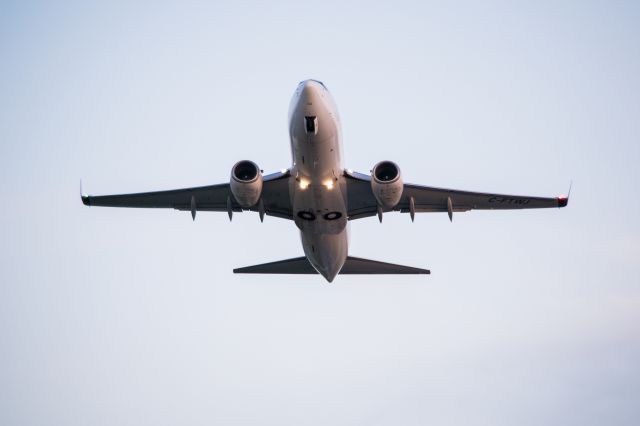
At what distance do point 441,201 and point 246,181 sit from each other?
8056mm

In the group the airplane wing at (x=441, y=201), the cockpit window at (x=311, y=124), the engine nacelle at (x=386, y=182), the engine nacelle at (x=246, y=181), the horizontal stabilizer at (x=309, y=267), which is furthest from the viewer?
the horizontal stabilizer at (x=309, y=267)

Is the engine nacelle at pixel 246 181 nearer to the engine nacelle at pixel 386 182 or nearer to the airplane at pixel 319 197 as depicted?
the airplane at pixel 319 197

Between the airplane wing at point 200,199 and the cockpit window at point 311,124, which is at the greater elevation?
the cockpit window at point 311,124

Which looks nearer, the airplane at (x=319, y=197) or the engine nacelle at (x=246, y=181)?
the airplane at (x=319, y=197)

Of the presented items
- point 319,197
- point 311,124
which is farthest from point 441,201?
point 311,124

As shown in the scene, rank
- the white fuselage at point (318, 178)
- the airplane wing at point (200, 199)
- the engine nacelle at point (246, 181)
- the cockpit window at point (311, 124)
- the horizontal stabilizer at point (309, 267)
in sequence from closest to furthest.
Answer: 1. the cockpit window at point (311, 124)
2. the white fuselage at point (318, 178)
3. the engine nacelle at point (246, 181)
4. the airplane wing at point (200, 199)
5. the horizontal stabilizer at point (309, 267)

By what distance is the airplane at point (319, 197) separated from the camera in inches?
971

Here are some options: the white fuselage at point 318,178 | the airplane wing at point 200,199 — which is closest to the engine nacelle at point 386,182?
the white fuselage at point 318,178

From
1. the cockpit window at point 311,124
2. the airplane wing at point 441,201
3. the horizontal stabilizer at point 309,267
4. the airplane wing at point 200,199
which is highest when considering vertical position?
the cockpit window at point 311,124

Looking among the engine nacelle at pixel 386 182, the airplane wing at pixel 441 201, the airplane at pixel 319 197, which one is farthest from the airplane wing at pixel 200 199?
the engine nacelle at pixel 386 182

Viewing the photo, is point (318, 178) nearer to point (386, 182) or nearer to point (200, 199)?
point (386, 182)

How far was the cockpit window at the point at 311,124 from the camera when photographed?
23891 mm

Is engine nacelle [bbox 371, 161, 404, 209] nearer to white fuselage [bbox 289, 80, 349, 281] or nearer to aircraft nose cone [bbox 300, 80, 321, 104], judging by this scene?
white fuselage [bbox 289, 80, 349, 281]

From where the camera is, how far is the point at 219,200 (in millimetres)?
29484
